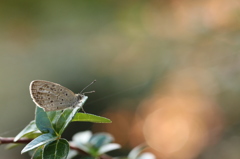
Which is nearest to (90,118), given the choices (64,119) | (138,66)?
(64,119)

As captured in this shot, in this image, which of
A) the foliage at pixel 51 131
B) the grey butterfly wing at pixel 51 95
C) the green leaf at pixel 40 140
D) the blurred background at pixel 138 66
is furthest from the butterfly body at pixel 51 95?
the blurred background at pixel 138 66

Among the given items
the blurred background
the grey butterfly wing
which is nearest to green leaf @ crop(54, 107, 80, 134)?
the grey butterfly wing

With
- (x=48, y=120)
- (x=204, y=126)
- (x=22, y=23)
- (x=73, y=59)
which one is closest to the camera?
(x=48, y=120)

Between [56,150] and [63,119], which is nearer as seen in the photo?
[56,150]

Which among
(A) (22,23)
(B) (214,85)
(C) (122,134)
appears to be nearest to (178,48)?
(B) (214,85)

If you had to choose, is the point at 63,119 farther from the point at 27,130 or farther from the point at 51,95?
the point at 51,95

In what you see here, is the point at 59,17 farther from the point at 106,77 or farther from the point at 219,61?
the point at 219,61

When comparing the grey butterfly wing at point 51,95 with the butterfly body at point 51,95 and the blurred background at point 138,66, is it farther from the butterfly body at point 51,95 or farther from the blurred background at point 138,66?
the blurred background at point 138,66

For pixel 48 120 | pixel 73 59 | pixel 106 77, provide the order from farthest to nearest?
pixel 73 59 < pixel 106 77 < pixel 48 120
